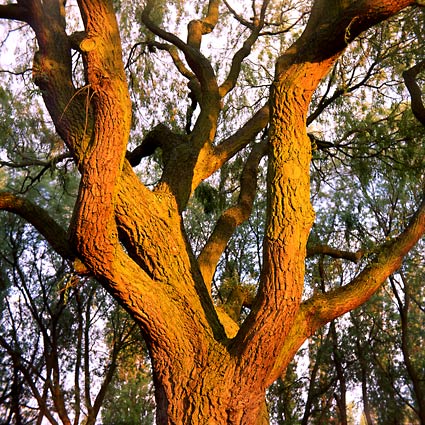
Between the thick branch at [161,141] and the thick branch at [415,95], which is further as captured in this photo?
the thick branch at [415,95]

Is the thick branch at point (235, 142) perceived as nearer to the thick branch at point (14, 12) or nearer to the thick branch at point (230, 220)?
the thick branch at point (230, 220)

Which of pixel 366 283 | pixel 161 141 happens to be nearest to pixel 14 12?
pixel 161 141

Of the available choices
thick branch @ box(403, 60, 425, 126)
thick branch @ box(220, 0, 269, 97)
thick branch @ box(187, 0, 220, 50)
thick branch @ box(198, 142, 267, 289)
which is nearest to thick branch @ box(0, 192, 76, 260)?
thick branch @ box(198, 142, 267, 289)

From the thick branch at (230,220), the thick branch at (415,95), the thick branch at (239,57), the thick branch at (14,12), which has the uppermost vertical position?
the thick branch at (239,57)

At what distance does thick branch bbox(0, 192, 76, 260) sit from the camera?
4230 millimetres

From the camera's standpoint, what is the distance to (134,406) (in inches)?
731

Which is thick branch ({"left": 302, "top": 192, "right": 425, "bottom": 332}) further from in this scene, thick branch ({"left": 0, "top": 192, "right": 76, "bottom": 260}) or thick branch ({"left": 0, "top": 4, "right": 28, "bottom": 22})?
thick branch ({"left": 0, "top": 4, "right": 28, "bottom": 22})

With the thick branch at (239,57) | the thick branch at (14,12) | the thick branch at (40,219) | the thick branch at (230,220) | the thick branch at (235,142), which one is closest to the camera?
the thick branch at (40,219)

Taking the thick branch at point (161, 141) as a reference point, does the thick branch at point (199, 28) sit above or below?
above

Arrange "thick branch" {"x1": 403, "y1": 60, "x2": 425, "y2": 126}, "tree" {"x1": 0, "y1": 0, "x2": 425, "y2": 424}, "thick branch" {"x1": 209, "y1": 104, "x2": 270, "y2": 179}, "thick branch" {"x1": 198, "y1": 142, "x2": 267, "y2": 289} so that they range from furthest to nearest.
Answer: "thick branch" {"x1": 403, "y1": 60, "x2": 425, "y2": 126} < "thick branch" {"x1": 209, "y1": 104, "x2": 270, "y2": 179} < "thick branch" {"x1": 198, "y1": 142, "x2": 267, "y2": 289} < "tree" {"x1": 0, "y1": 0, "x2": 425, "y2": 424}

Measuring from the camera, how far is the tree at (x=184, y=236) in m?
3.40

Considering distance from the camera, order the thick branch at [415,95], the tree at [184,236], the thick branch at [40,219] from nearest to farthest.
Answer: the tree at [184,236]
the thick branch at [40,219]
the thick branch at [415,95]

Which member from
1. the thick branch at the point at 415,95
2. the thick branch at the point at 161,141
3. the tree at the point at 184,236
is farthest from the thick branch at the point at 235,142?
the thick branch at the point at 415,95

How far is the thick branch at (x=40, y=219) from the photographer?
423cm
